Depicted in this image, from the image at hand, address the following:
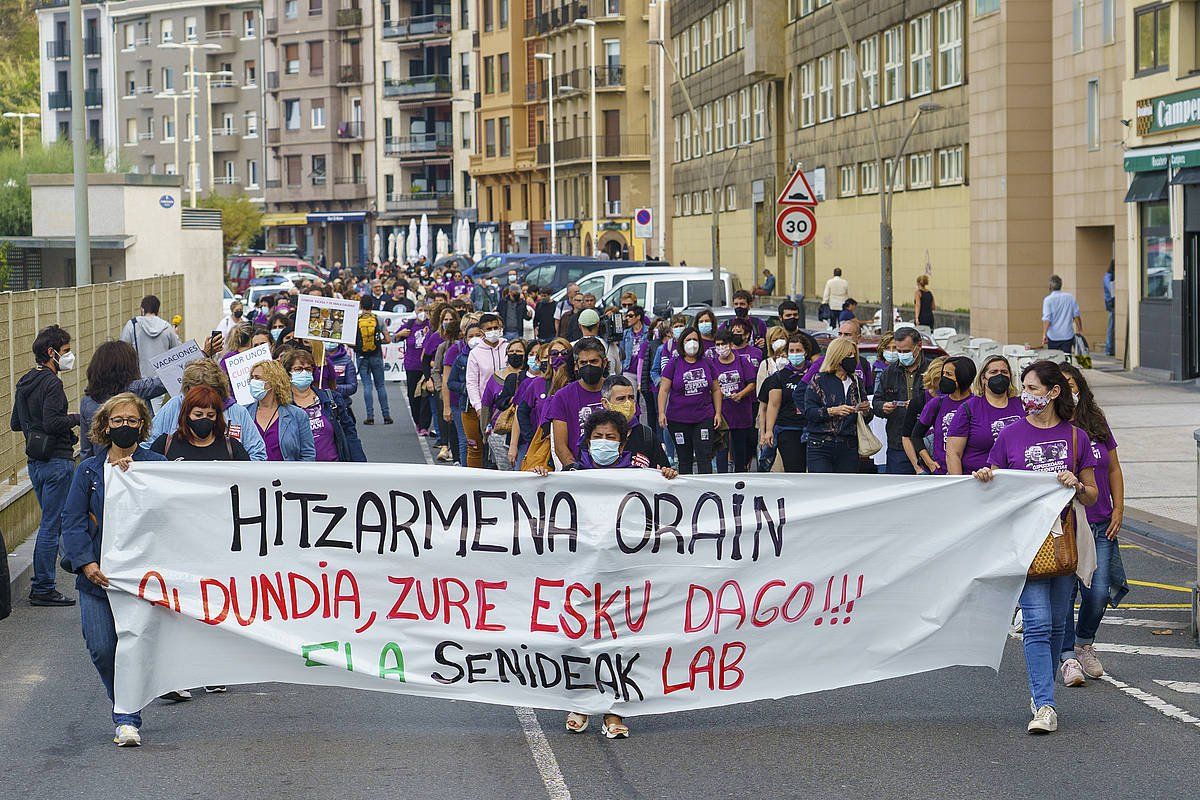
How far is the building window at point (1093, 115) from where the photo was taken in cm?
3566

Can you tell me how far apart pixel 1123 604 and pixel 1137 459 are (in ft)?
26.5

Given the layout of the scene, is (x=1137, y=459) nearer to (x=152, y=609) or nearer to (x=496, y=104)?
(x=152, y=609)

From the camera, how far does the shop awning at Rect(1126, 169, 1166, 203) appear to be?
30.4m

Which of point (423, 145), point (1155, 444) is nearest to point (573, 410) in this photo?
point (1155, 444)

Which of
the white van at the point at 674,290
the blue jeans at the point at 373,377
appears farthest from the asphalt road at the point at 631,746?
the white van at the point at 674,290

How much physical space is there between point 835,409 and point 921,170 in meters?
34.8

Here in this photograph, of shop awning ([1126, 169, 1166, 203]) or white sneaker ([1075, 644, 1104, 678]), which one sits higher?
shop awning ([1126, 169, 1166, 203])

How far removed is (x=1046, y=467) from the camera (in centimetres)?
889

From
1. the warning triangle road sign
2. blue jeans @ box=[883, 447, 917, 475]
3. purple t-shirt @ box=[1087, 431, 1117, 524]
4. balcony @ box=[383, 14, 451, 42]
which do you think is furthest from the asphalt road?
balcony @ box=[383, 14, 451, 42]

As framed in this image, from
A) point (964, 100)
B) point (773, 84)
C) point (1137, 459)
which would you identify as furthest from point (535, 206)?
point (1137, 459)

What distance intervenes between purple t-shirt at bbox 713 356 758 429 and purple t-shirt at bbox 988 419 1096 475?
23.1ft

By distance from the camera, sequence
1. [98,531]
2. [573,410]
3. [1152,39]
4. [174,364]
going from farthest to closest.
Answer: [1152,39], [174,364], [573,410], [98,531]

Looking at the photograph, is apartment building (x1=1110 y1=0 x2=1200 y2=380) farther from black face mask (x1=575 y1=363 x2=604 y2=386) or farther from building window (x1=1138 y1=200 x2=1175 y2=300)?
black face mask (x1=575 y1=363 x2=604 y2=386)

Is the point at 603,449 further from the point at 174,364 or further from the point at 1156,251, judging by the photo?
the point at 1156,251
